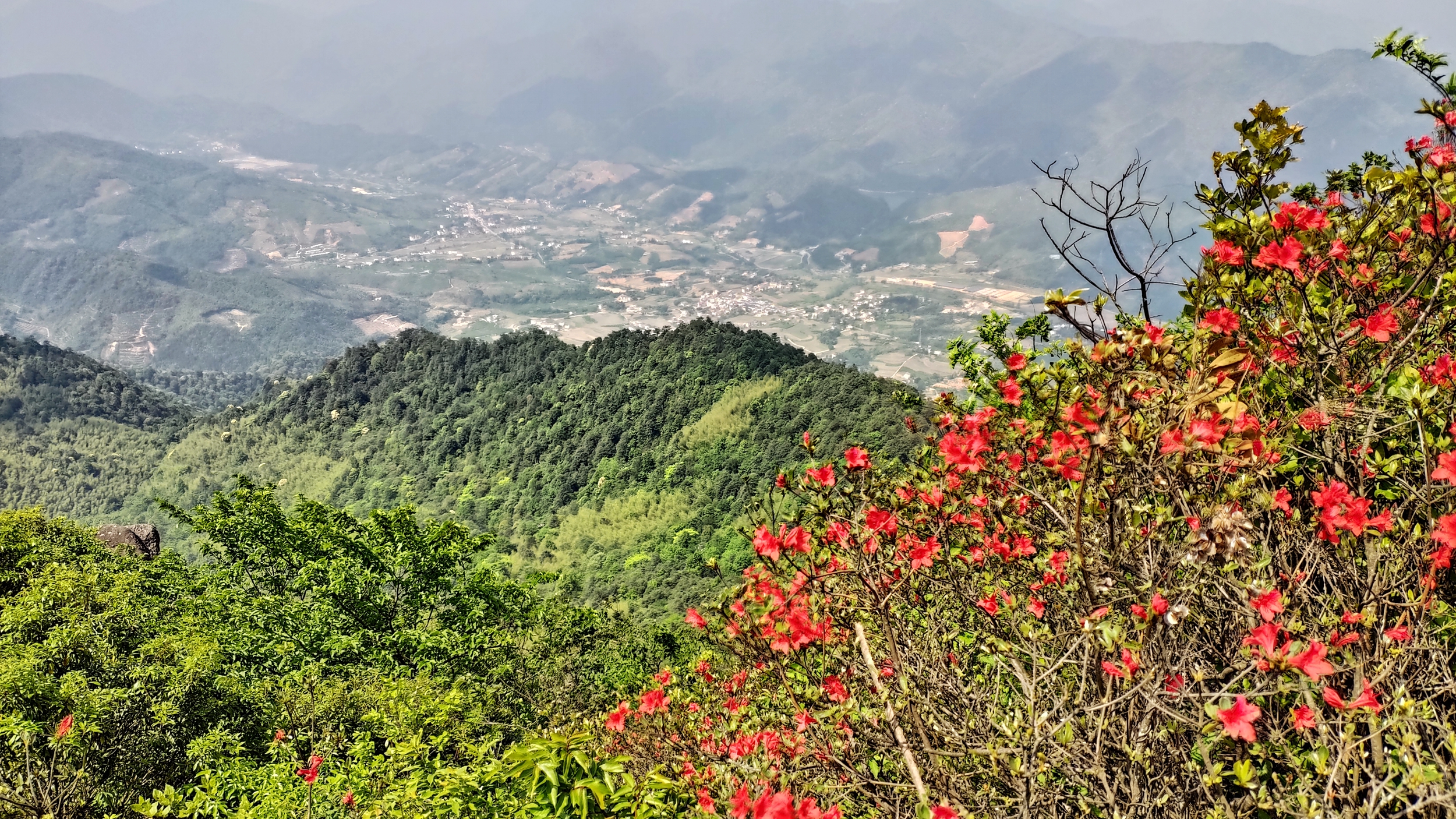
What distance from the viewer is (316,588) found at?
13797 mm

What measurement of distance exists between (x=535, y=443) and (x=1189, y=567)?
127 feet

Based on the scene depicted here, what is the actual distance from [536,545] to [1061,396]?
32.5 metres

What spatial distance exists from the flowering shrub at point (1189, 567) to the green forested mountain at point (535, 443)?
15.9m

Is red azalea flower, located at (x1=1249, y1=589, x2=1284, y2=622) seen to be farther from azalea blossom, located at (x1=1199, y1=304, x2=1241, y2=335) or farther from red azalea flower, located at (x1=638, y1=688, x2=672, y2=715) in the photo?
red azalea flower, located at (x1=638, y1=688, x2=672, y2=715)

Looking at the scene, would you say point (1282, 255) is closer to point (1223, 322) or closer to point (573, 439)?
point (1223, 322)

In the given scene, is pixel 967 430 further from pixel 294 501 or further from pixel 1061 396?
pixel 294 501

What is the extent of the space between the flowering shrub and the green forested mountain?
1593 cm

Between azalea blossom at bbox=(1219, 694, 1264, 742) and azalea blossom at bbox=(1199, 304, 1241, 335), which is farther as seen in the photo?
azalea blossom at bbox=(1199, 304, 1241, 335)

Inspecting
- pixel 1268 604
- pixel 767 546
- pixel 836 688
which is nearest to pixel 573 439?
pixel 836 688

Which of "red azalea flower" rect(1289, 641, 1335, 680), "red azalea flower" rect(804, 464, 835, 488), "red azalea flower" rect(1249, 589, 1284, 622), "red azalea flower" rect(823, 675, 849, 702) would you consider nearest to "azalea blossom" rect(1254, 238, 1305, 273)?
"red azalea flower" rect(1249, 589, 1284, 622)

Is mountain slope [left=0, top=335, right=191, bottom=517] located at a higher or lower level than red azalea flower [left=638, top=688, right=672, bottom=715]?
lower

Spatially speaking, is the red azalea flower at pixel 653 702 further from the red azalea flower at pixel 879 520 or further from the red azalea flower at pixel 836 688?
the red azalea flower at pixel 879 520

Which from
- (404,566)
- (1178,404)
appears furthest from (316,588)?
(1178,404)

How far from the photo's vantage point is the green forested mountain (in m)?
29.0
